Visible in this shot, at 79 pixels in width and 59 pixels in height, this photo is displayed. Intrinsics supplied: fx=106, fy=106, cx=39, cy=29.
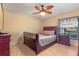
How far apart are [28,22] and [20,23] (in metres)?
0.12

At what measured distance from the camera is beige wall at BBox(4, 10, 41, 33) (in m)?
1.57

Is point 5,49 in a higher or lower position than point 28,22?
lower

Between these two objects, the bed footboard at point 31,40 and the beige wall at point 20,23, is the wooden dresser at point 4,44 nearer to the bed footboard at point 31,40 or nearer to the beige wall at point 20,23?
the beige wall at point 20,23

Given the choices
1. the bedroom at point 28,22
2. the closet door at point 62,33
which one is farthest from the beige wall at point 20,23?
the closet door at point 62,33

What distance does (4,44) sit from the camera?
5.15 feet

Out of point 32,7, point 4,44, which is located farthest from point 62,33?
point 4,44

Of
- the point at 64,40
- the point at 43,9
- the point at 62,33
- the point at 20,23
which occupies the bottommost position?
the point at 64,40

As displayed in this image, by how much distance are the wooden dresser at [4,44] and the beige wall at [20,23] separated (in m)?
0.09

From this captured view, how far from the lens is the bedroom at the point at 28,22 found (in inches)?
61.6

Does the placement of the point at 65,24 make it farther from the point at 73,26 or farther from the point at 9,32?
the point at 9,32

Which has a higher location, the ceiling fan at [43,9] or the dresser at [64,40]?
the ceiling fan at [43,9]

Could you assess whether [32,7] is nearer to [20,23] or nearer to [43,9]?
[43,9]

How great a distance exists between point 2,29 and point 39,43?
23.0 inches

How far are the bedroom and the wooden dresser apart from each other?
0.15 feet
